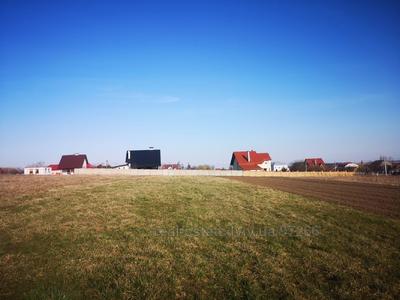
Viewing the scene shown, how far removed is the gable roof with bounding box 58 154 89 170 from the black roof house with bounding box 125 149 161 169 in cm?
1320

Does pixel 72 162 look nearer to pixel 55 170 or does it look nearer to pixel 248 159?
pixel 55 170

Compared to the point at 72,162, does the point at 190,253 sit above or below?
below

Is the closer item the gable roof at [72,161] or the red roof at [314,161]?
the gable roof at [72,161]

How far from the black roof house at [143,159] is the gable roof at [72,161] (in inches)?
520

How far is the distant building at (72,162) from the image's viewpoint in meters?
81.3

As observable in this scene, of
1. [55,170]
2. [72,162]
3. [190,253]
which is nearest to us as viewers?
[190,253]

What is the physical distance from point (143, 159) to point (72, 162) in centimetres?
2086

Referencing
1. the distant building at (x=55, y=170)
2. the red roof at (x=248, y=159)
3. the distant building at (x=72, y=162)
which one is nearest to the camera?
the distant building at (x=55, y=170)

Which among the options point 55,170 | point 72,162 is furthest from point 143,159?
point 55,170

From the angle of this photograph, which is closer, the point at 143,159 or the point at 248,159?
the point at 143,159

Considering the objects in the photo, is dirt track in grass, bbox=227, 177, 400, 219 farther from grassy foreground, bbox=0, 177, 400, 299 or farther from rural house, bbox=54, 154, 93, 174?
rural house, bbox=54, 154, 93, 174

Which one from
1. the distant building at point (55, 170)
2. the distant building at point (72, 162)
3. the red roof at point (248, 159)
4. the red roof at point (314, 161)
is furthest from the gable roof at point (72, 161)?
the red roof at point (314, 161)

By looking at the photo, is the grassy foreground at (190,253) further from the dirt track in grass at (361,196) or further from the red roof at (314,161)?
the red roof at (314,161)

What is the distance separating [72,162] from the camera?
82.2 m
